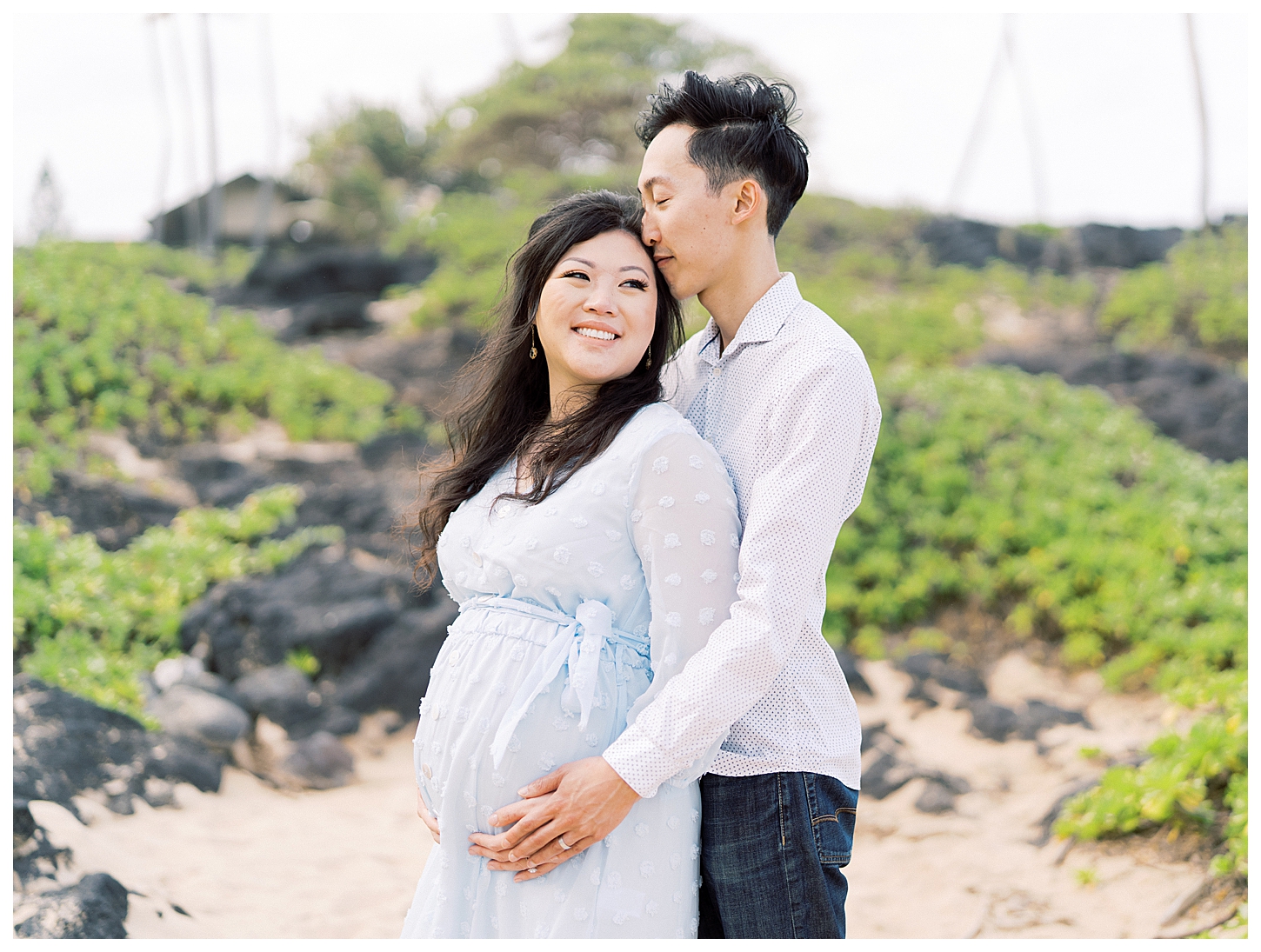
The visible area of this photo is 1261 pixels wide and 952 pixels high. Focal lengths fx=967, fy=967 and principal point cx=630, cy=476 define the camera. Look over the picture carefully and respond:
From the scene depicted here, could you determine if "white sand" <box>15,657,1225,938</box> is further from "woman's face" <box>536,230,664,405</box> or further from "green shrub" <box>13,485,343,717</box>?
"woman's face" <box>536,230,664,405</box>

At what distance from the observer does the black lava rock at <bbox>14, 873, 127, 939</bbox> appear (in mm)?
2793

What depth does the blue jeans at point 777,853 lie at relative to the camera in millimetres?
1574

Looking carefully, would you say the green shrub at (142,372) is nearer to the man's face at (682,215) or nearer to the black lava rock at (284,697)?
the black lava rock at (284,697)

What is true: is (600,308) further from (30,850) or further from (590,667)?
(30,850)

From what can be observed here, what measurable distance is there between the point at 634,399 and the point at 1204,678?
14.2ft

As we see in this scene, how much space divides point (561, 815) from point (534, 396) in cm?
86

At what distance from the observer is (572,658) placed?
1.60 metres

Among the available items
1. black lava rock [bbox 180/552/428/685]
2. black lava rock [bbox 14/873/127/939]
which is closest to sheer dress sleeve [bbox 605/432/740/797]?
black lava rock [bbox 14/873/127/939]

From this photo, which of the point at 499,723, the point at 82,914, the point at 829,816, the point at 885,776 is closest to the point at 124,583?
the point at 82,914

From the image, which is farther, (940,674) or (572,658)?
(940,674)

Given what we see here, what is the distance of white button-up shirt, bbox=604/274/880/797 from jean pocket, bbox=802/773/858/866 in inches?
0.8

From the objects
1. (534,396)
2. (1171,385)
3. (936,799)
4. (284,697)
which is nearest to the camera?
(534,396)

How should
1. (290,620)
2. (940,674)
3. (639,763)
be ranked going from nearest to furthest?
(639,763) → (290,620) → (940,674)

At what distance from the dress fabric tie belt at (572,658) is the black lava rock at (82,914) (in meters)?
2.02
